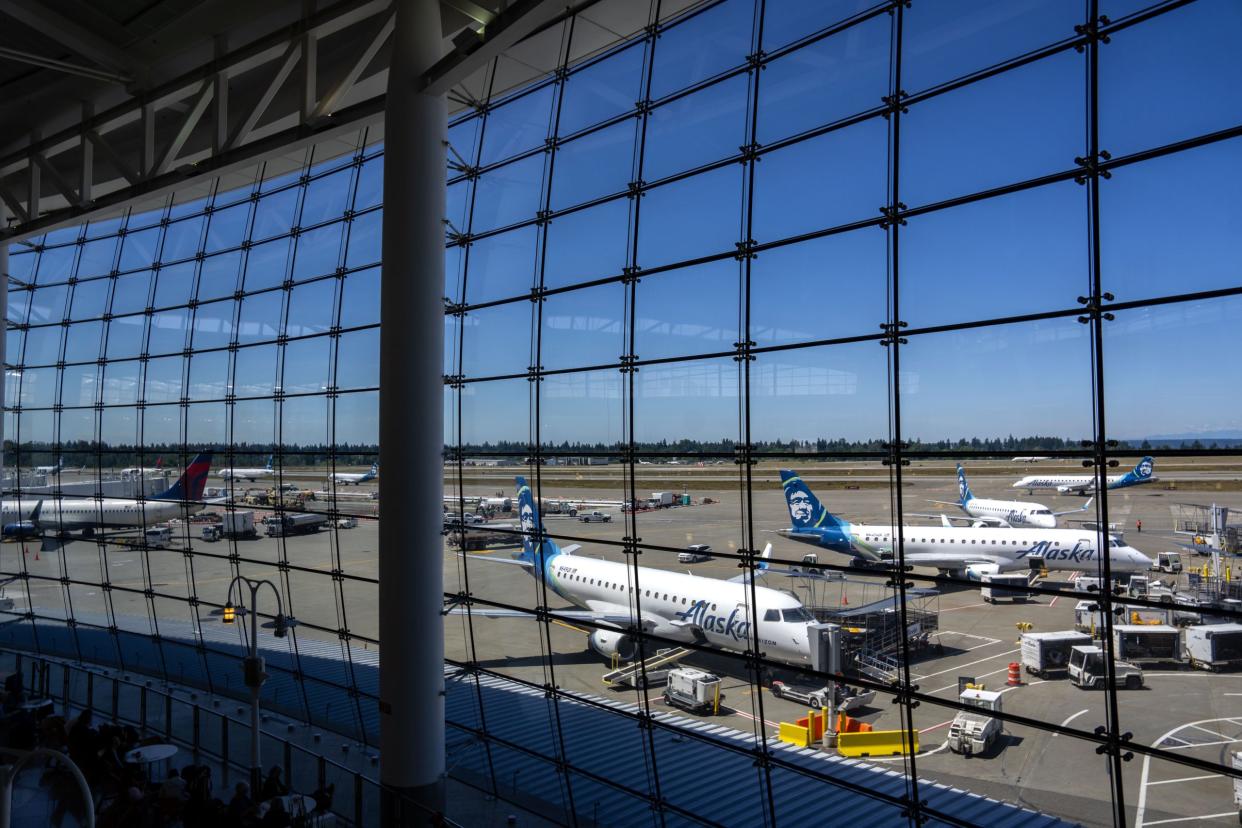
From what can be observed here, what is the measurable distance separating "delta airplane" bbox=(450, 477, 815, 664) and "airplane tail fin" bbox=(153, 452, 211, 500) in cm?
754

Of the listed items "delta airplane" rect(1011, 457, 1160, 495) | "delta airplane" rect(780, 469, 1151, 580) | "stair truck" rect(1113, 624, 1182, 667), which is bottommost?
"stair truck" rect(1113, 624, 1182, 667)

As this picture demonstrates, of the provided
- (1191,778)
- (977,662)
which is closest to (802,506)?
(977,662)

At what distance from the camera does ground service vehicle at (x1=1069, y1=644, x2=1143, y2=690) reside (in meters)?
6.10

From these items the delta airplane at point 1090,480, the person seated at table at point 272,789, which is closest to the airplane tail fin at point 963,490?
the delta airplane at point 1090,480

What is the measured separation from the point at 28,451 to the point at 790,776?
20.4m

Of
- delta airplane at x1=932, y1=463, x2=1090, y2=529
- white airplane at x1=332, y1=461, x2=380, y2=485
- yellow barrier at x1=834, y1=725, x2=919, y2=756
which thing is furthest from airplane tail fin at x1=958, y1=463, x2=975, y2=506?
white airplane at x1=332, y1=461, x2=380, y2=485

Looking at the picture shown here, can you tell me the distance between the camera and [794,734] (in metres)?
8.35

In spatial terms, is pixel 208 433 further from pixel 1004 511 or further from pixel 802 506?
pixel 1004 511

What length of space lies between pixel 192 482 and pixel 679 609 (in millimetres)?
11084

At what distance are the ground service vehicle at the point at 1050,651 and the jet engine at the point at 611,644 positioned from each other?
457 cm

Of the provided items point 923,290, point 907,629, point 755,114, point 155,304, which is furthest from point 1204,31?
point 155,304

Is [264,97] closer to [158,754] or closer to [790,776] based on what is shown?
[158,754]

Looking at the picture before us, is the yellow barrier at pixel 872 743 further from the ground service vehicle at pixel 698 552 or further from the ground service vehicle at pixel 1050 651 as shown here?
the ground service vehicle at pixel 698 552

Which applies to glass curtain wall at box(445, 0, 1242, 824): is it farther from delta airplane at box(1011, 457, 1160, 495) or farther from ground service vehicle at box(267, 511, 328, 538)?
ground service vehicle at box(267, 511, 328, 538)
